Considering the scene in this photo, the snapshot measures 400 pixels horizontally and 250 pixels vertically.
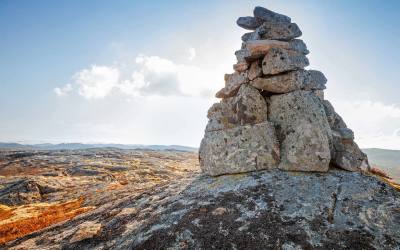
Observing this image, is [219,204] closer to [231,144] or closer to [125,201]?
[231,144]

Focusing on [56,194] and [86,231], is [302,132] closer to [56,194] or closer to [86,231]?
[86,231]

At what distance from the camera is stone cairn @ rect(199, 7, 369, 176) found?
50.0 ft

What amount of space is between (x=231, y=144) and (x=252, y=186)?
11.3ft

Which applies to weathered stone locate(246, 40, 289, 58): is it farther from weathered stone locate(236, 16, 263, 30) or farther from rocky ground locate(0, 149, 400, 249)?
rocky ground locate(0, 149, 400, 249)

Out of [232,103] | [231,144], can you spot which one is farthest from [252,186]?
[232,103]

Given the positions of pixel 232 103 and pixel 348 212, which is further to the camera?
pixel 232 103

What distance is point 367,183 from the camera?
43.2 feet

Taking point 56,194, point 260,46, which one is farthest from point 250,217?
point 56,194

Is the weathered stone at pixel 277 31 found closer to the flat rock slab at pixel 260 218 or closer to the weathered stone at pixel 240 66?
the weathered stone at pixel 240 66

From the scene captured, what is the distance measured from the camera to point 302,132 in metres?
15.4

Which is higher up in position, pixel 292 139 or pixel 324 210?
pixel 292 139

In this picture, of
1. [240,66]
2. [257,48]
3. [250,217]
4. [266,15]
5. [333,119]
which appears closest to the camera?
[250,217]

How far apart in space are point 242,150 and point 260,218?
5519 mm

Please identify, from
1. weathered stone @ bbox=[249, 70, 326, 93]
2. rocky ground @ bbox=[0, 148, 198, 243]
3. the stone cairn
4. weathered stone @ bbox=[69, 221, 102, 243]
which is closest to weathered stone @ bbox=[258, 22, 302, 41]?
the stone cairn
